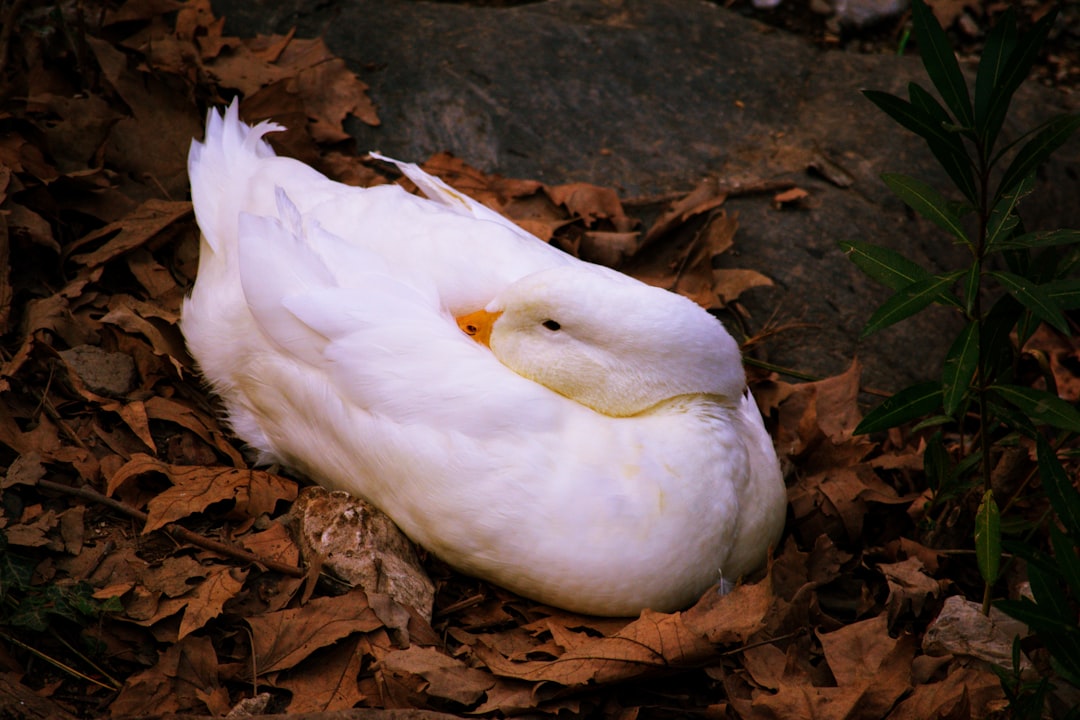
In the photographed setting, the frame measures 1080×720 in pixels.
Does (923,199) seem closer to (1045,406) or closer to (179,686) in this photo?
(1045,406)

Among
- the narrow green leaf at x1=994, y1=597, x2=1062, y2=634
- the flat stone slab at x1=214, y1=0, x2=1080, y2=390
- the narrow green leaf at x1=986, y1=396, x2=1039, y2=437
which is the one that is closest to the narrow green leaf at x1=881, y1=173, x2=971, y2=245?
the narrow green leaf at x1=986, y1=396, x2=1039, y2=437

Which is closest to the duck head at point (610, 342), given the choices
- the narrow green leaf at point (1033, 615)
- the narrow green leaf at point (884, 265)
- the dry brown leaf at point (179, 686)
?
the narrow green leaf at point (884, 265)

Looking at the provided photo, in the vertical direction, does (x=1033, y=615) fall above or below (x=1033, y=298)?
below

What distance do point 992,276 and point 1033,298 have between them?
255 mm

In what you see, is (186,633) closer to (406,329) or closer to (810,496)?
(406,329)

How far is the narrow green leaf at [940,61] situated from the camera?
7.17ft

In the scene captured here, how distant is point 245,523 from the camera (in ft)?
9.72

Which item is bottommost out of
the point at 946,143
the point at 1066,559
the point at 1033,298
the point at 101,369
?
the point at 101,369

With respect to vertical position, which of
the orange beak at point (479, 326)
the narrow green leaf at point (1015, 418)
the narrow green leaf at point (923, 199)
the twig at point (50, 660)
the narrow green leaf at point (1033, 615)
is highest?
the narrow green leaf at point (923, 199)

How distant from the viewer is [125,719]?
7.34 ft

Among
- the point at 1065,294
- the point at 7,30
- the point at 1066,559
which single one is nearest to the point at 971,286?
the point at 1065,294

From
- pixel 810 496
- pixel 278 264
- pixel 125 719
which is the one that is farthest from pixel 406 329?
pixel 810 496

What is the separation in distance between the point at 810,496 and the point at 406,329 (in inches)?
61.0

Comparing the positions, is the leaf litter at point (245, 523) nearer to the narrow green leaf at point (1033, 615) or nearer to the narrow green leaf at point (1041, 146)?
the narrow green leaf at point (1033, 615)
